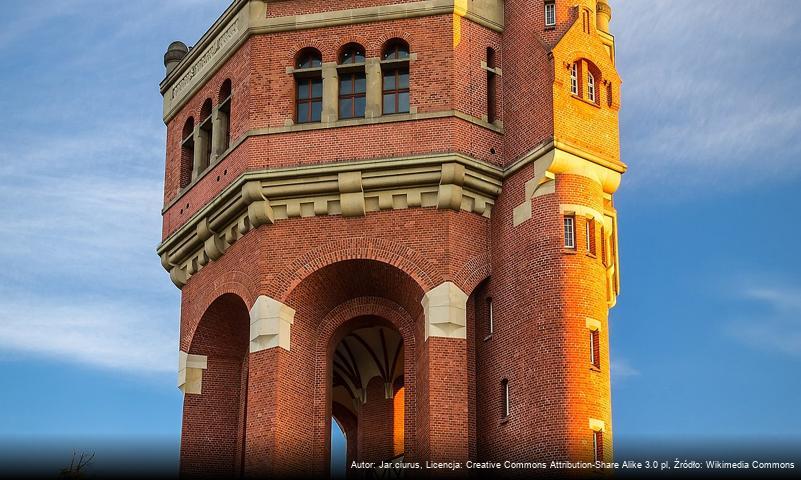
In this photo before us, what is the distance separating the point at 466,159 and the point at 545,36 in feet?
12.3

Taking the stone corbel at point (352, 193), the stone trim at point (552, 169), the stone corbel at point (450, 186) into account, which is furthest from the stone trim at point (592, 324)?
the stone corbel at point (352, 193)

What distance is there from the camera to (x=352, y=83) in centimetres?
4634

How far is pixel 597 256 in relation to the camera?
43500 millimetres

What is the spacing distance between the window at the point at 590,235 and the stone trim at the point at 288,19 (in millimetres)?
5986

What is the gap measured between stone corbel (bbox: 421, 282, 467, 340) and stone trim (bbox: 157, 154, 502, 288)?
2.12m

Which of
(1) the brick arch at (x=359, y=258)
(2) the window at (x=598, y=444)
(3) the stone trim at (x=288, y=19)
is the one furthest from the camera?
(3) the stone trim at (x=288, y=19)

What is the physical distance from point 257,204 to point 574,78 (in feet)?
27.2

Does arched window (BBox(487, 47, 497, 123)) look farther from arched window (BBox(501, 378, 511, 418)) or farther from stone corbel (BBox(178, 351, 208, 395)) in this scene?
stone corbel (BBox(178, 351, 208, 395))

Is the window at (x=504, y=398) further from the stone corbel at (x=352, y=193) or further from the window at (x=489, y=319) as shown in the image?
the stone corbel at (x=352, y=193)

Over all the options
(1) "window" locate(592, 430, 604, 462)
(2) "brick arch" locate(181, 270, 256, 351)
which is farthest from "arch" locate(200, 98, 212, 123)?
(1) "window" locate(592, 430, 604, 462)

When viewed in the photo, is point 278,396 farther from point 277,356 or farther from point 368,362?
point 368,362

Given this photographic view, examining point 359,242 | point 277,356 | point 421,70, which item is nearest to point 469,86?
point 421,70

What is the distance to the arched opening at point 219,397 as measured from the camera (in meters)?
46.7

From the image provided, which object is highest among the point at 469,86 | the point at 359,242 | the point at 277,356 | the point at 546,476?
the point at 469,86
